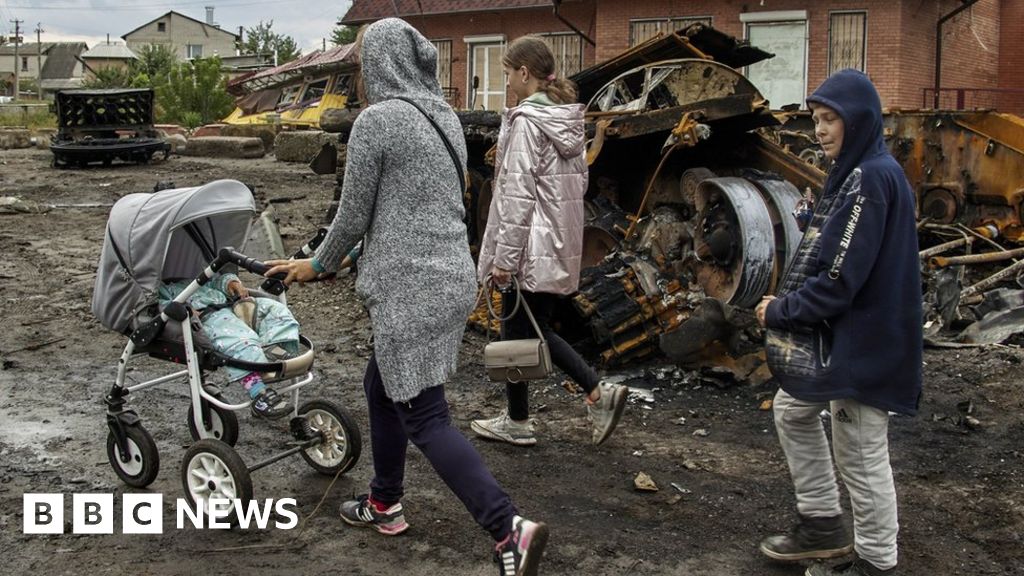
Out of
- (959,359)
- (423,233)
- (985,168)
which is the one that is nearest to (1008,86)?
(985,168)

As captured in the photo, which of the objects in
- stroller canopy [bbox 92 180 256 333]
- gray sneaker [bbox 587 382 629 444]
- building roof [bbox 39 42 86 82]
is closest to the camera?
stroller canopy [bbox 92 180 256 333]

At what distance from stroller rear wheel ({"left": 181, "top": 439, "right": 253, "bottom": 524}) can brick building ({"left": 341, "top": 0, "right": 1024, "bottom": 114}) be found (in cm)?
1662

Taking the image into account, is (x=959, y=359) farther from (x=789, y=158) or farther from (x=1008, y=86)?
(x=1008, y=86)

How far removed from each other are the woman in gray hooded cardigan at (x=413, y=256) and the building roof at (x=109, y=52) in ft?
289

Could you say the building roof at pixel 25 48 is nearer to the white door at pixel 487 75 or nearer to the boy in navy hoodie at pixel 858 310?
the white door at pixel 487 75

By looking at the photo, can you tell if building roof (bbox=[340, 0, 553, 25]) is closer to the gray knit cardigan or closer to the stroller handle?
the stroller handle

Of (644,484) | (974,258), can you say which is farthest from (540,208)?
(974,258)

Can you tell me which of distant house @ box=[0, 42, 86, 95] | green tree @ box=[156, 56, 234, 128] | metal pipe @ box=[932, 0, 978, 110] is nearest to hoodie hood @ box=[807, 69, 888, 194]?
metal pipe @ box=[932, 0, 978, 110]

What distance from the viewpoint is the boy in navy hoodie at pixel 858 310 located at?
3.35 meters

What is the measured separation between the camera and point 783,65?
21.0 meters

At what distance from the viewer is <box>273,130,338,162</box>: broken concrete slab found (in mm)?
21703

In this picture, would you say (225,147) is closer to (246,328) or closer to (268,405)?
(246,328)

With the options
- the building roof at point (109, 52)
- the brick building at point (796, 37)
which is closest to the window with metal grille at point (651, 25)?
the brick building at point (796, 37)

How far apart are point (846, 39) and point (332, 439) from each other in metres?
18.2
